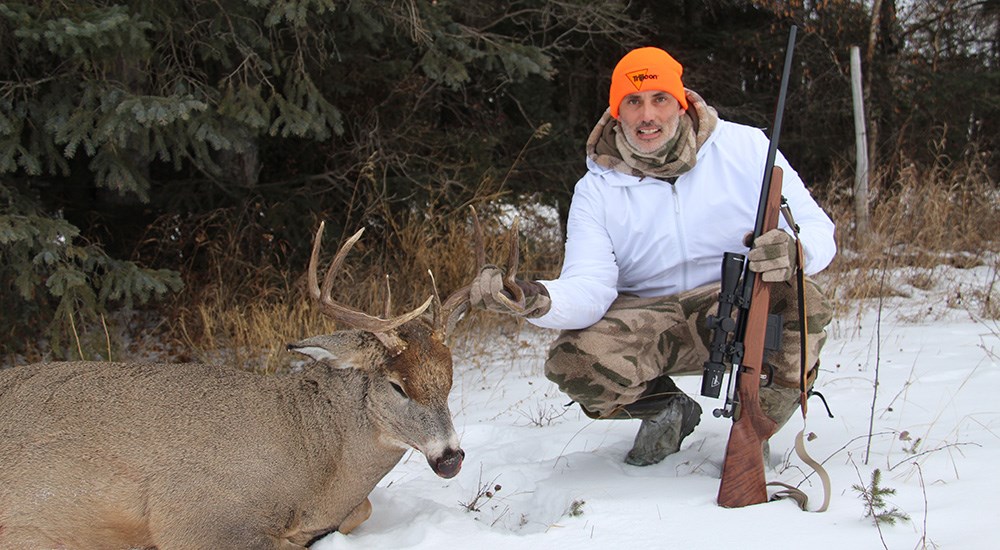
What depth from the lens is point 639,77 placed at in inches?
154

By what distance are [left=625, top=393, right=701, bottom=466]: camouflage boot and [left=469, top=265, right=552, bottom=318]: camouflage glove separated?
891mm

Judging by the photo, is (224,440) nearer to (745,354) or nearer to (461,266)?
(745,354)

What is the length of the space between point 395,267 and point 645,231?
335 cm

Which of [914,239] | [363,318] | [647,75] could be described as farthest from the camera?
[914,239]

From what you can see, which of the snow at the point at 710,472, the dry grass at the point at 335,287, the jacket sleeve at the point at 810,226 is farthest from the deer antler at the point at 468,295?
the dry grass at the point at 335,287

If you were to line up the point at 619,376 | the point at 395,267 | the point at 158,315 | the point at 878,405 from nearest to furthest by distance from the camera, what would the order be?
the point at 619,376, the point at 878,405, the point at 158,315, the point at 395,267

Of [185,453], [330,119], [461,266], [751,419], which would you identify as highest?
[330,119]

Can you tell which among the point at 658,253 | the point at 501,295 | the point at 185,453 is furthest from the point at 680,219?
the point at 185,453

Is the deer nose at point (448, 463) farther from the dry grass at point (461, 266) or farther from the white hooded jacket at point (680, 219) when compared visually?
the dry grass at point (461, 266)

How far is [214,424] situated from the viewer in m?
3.21

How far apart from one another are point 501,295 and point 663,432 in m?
1.19

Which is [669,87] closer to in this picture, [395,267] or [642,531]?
[642,531]

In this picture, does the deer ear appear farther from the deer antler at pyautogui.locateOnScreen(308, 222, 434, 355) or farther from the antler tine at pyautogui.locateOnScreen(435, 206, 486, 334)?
the antler tine at pyautogui.locateOnScreen(435, 206, 486, 334)

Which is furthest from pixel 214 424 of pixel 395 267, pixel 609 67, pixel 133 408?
pixel 609 67
